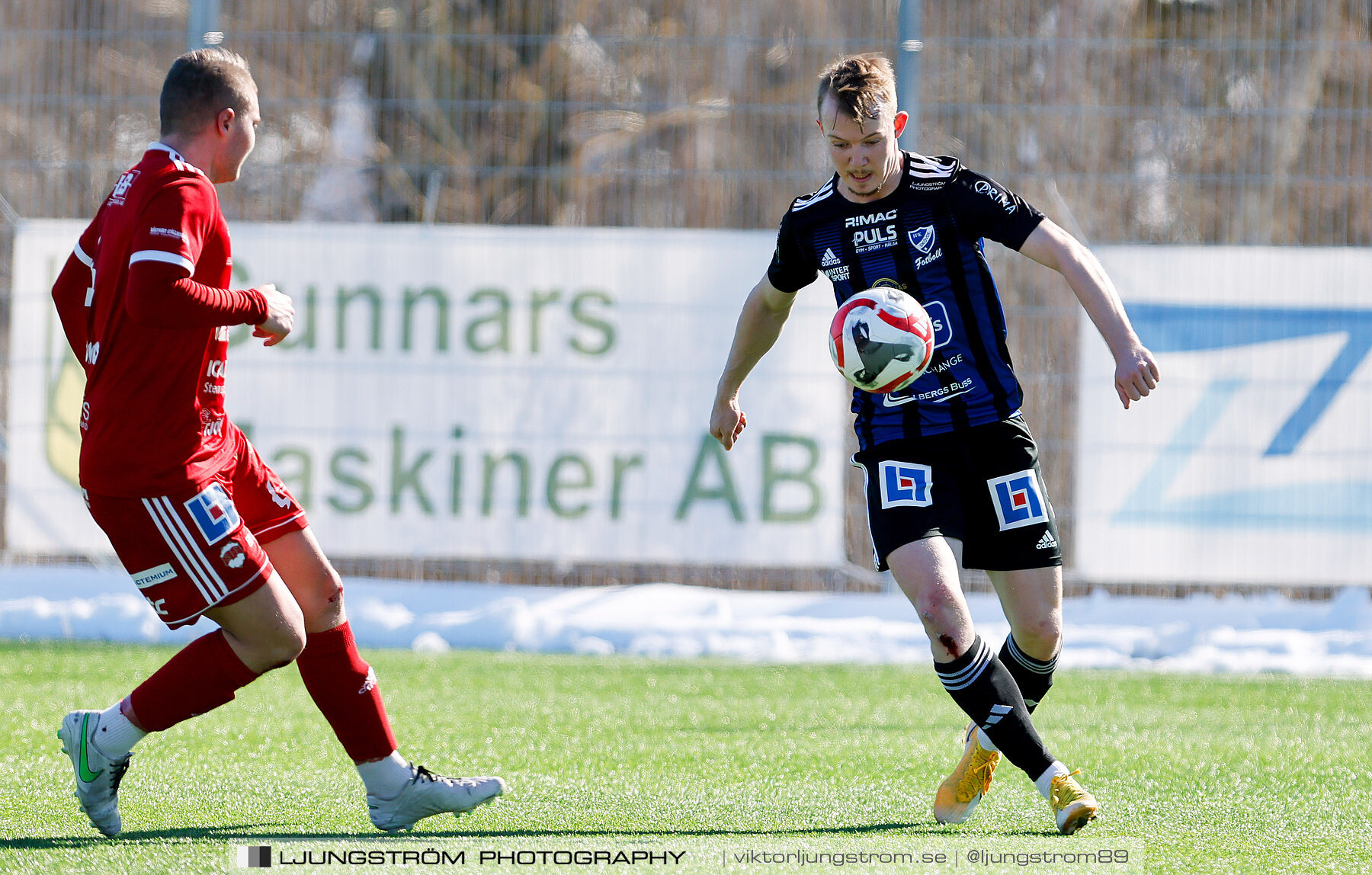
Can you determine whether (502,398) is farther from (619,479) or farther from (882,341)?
(882,341)

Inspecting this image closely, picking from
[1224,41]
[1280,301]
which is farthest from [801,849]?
[1224,41]

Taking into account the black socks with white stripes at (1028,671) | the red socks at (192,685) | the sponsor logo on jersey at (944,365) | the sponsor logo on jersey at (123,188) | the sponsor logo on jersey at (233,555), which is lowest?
the black socks with white stripes at (1028,671)

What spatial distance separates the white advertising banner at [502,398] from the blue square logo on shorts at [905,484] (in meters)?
4.96

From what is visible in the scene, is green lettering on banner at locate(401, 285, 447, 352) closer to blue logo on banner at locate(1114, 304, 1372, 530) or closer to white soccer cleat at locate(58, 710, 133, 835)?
blue logo on banner at locate(1114, 304, 1372, 530)

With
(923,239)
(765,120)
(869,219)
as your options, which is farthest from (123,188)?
(765,120)

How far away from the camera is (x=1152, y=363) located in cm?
394

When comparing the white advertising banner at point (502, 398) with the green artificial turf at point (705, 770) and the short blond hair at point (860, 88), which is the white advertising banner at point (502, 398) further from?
the short blond hair at point (860, 88)

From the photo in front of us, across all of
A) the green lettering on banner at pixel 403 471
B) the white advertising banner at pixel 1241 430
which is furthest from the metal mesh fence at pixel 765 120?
the green lettering on banner at pixel 403 471

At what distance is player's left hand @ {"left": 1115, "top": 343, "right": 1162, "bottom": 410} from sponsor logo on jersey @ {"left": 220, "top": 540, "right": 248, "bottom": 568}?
2177mm

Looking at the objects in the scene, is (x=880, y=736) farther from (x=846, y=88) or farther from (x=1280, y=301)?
(x=1280, y=301)

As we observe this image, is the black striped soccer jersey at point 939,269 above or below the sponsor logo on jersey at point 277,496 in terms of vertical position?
above

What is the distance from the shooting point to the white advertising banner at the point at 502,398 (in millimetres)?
9281

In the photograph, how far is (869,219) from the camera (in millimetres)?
4340

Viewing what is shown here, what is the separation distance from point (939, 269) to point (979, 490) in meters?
0.62
